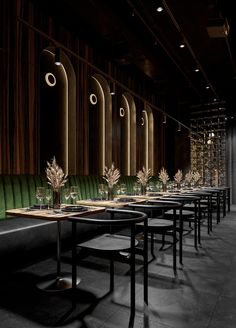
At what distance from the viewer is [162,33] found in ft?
15.5

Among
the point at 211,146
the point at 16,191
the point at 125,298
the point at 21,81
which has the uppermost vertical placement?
the point at 21,81

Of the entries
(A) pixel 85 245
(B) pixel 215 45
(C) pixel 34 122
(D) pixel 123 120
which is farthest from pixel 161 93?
(A) pixel 85 245

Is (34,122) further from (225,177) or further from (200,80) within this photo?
(225,177)

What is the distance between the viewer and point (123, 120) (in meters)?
6.80

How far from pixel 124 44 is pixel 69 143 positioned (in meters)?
1.94

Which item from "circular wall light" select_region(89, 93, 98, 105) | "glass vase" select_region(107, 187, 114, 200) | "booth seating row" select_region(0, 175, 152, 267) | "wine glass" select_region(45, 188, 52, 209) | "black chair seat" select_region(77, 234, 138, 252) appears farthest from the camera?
"circular wall light" select_region(89, 93, 98, 105)

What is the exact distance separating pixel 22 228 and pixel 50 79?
259cm

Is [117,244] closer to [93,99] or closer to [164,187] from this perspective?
[164,187]

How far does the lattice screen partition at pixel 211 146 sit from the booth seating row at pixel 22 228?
240 inches

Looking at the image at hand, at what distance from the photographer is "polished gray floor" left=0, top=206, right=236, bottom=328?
1860 mm

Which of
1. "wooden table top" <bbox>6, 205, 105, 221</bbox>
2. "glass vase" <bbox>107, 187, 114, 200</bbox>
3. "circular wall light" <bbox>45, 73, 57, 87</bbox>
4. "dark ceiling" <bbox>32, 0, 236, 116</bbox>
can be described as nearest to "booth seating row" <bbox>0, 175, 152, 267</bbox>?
"wooden table top" <bbox>6, 205, 105, 221</bbox>

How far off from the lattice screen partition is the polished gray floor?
6.18 m

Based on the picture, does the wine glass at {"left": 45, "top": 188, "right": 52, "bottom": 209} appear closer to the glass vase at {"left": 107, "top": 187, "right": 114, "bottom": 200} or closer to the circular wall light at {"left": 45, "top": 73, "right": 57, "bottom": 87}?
the glass vase at {"left": 107, "top": 187, "right": 114, "bottom": 200}

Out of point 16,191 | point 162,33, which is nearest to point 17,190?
point 16,191
